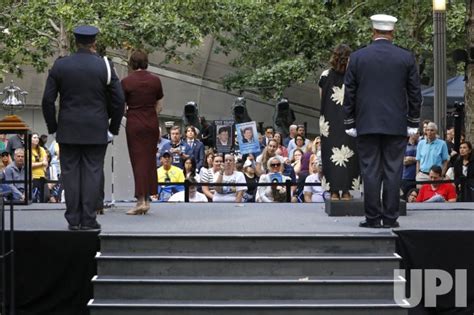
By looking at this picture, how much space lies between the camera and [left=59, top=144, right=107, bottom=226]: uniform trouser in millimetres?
10820

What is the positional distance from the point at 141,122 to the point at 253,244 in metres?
2.55

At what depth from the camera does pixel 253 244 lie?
1030 cm

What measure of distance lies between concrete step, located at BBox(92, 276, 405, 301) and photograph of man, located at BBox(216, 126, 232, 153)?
1217cm

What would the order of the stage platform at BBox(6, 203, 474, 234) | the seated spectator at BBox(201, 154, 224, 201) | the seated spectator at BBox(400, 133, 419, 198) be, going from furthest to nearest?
the seated spectator at BBox(400, 133, 419, 198) < the seated spectator at BBox(201, 154, 224, 201) < the stage platform at BBox(6, 203, 474, 234)

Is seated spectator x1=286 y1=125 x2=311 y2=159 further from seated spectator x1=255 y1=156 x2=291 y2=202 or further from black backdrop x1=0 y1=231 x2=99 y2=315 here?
black backdrop x1=0 y1=231 x2=99 y2=315

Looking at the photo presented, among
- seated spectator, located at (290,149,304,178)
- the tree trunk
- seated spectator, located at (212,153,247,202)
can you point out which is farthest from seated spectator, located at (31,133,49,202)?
the tree trunk

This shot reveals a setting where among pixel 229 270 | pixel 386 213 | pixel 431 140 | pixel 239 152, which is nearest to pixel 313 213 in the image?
pixel 386 213

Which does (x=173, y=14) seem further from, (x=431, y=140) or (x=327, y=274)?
(x=327, y=274)

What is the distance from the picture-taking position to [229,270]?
10195 mm

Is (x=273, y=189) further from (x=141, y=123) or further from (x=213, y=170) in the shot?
(x=141, y=123)

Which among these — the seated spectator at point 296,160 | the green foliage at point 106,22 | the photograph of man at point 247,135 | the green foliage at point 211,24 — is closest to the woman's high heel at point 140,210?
the seated spectator at point 296,160

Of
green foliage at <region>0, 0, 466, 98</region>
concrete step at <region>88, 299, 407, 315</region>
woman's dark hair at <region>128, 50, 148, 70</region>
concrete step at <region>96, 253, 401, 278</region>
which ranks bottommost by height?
concrete step at <region>88, 299, 407, 315</region>

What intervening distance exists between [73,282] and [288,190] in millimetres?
5245

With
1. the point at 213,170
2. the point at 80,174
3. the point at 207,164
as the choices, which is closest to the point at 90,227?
the point at 80,174
